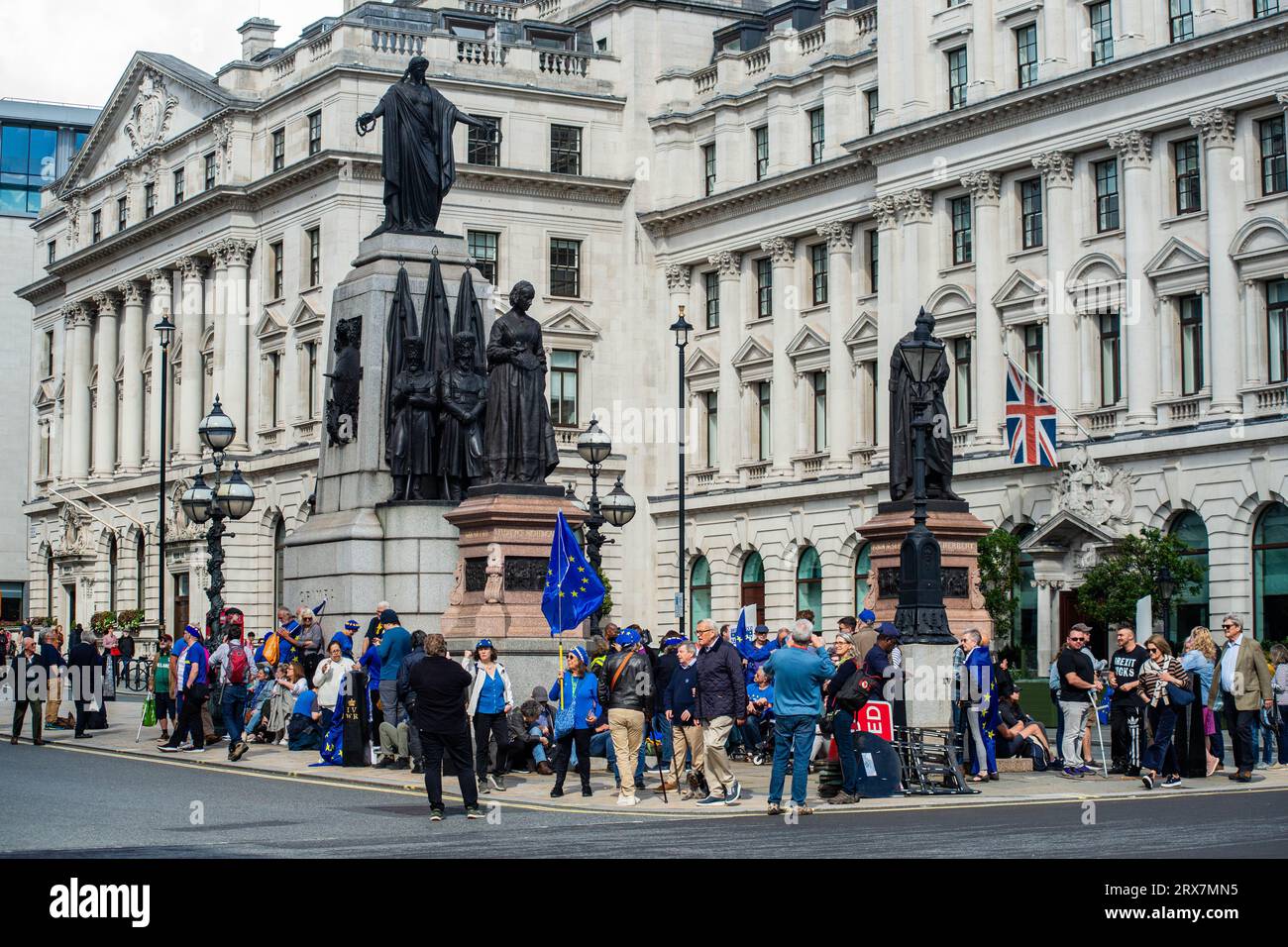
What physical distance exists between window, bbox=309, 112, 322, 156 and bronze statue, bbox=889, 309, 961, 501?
4584cm

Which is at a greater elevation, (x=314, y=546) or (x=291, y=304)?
(x=291, y=304)

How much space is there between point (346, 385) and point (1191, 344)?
102 ft

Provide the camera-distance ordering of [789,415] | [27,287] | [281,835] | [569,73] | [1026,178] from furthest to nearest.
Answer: [27,287] < [569,73] < [789,415] < [1026,178] < [281,835]

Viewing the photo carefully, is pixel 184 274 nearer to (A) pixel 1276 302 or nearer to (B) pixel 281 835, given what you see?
(A) pixel 1276 302

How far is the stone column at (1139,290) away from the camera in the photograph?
57.2 m

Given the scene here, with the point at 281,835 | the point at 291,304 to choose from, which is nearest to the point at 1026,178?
the point at 291,304

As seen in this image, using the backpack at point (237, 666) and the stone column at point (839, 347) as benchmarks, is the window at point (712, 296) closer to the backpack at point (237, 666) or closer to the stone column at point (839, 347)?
the stone column at point (839, 347)

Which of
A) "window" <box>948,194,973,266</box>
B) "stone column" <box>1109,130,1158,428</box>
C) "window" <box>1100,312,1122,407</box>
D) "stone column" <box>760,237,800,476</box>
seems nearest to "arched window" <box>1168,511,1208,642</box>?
"stone column" <box>1109,130,1158,428</box>

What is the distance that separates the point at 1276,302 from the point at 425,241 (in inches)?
1136

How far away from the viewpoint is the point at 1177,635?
2192 inches

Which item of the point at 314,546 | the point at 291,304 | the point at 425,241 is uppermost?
the point at 291,304

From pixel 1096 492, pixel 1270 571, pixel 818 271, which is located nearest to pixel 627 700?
pixel 1270 571

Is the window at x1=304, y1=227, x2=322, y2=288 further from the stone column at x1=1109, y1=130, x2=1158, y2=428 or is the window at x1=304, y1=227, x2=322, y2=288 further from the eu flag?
the eu flag
